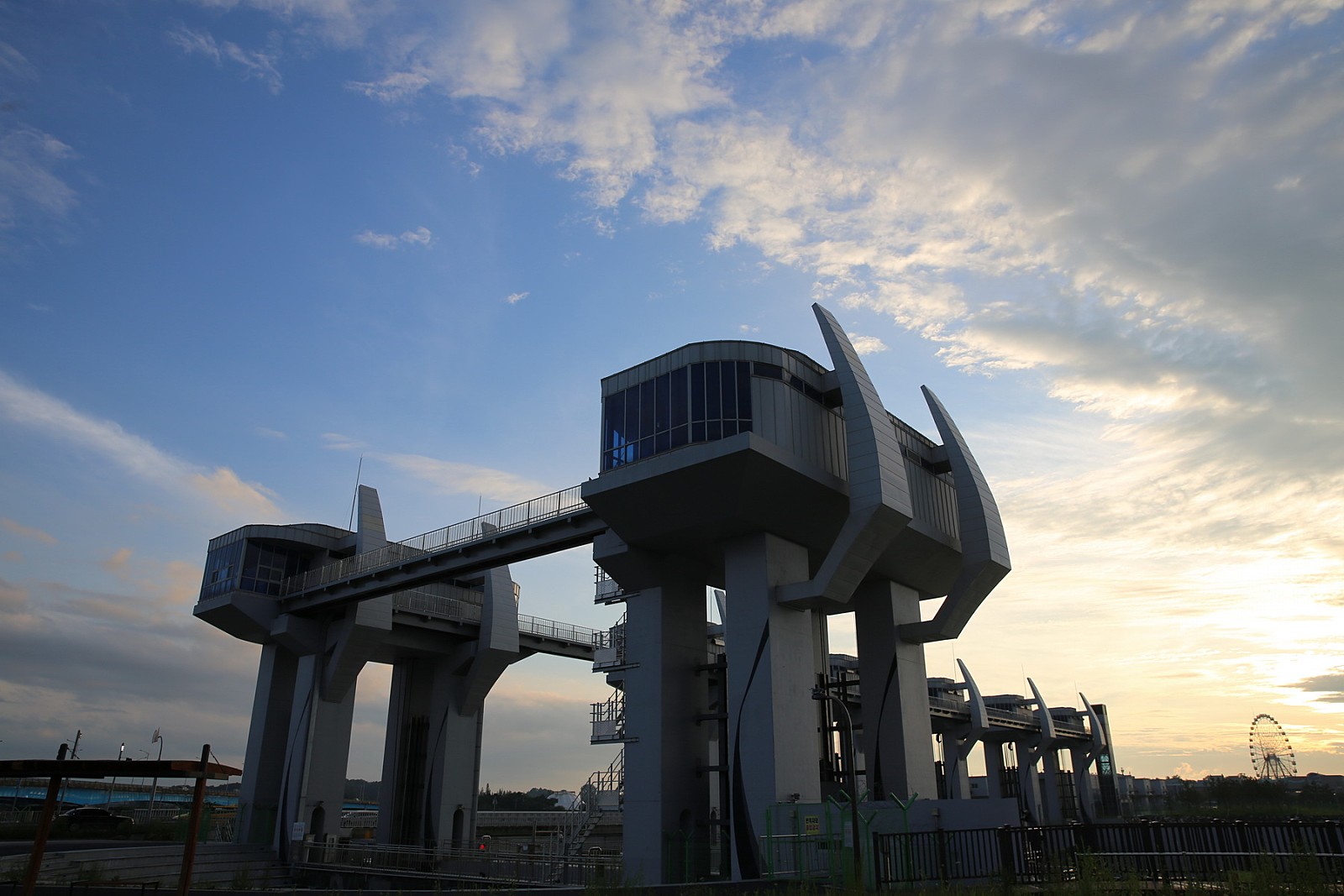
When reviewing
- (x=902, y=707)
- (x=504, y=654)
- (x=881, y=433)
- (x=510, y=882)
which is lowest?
(x=510, y=882)

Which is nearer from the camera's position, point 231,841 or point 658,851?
point 658,851

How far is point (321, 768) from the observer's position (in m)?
47.5

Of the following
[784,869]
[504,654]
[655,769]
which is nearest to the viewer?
[784,869]

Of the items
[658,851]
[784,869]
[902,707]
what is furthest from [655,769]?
[902,707]

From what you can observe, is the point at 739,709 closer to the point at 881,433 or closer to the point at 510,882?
the point at 881,433

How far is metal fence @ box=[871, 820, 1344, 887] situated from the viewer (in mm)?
16875

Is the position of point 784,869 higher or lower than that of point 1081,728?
lower

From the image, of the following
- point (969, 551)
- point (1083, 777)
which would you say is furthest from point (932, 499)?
point (1083, 777)

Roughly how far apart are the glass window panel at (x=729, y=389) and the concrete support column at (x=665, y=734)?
848 cm

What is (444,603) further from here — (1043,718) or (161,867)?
(1043,718)

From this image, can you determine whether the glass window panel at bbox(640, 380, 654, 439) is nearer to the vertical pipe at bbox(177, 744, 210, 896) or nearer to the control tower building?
the control tower building

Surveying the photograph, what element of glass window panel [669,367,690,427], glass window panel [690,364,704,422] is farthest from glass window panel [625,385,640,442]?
glass window panel [690,364,704,422]

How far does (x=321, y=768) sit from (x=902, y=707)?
105 ft

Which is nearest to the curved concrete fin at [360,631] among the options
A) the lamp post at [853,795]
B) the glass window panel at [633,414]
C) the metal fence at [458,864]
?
the metal fence at [458,864]
